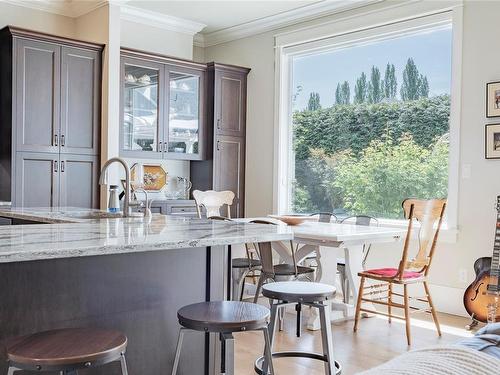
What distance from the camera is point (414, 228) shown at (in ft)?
14.8

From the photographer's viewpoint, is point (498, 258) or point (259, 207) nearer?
point (498, 258)

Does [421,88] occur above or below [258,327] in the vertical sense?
above

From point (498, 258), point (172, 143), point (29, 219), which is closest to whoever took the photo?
point (29, 219)

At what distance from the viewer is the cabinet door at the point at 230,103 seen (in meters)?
6.13

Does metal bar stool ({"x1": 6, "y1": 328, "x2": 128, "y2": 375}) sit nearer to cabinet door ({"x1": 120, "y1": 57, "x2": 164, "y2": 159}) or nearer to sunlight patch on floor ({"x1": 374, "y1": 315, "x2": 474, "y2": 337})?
sunlight patch on floor ({"x1": 374, "y1": 315, "x2": 474, "y2": 337})

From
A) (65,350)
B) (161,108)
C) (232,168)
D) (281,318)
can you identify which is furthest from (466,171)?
(65,350)

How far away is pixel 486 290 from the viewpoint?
402 centimetres

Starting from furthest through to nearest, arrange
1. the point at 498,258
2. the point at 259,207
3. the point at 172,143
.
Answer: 1. the point at 259,207
2. the point at 172,143
3. the point at 498,258

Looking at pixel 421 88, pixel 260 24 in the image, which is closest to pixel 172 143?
pixel 260 24

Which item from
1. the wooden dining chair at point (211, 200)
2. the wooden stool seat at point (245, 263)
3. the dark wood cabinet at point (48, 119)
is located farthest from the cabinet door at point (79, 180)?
the wooden stool seat at point (245, 263)

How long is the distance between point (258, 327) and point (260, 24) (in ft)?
15.6

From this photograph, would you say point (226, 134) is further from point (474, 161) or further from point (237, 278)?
point (474, 161)

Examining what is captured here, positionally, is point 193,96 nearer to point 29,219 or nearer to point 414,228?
point 414,228

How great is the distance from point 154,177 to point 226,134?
93 centimetres
